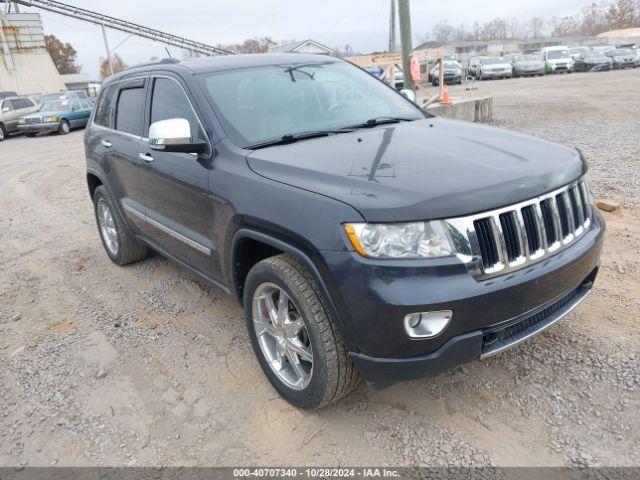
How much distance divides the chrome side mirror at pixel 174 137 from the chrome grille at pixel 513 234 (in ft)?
5.58

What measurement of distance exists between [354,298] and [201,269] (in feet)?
5.49

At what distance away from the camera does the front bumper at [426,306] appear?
7.50ft

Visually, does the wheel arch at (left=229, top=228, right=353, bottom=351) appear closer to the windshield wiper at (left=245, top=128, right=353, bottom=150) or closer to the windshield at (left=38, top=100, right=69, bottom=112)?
the windshield wiper at (left=245, top=128, right=353, bottom=150)

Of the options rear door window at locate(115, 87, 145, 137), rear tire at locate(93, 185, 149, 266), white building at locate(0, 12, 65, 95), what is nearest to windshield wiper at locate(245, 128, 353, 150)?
rear door window at locate(115, 87, 145, 137)

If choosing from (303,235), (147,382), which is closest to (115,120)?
(147,382)

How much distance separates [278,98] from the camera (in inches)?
142

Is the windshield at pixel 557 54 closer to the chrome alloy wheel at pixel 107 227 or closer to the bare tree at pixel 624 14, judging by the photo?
the chrome alloy wheel at pixel 107 227

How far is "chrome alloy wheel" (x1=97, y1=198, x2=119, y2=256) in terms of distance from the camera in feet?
17.7

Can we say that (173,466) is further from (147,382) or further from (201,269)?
(201,269)

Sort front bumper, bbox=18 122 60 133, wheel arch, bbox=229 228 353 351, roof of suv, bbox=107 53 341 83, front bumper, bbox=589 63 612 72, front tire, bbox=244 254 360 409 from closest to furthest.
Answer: wheel arch, bbox=229 228 353 351 → front tire, bbox=244 254 360 409 → roof of suv, bbox=107 53 341 83 → front bumper, bbox=18 122 60 133 → front bumper, bbox=589 63 612 72

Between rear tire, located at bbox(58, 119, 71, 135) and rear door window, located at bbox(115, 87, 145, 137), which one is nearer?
rear door window, located at bbox(115, 87, 145, 137)

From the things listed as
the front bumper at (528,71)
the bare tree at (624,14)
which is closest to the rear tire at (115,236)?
the front bumper at (528,71)

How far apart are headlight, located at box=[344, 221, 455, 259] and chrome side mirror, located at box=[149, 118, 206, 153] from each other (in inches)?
56.1

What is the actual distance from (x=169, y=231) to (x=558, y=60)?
3858 centimetres
